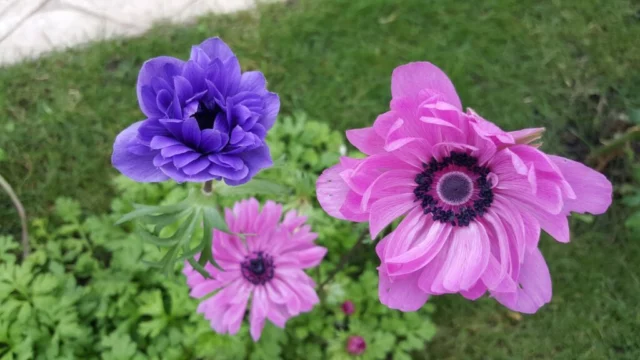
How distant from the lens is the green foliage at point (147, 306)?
211cm

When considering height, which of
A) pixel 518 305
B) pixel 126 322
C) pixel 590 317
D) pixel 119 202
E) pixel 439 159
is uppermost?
pixel 439 159

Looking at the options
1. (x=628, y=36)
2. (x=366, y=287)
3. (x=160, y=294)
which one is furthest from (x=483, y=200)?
(x=628, y=36)

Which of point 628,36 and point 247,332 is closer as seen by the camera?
point 247,332

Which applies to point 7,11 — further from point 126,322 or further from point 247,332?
point 247,332

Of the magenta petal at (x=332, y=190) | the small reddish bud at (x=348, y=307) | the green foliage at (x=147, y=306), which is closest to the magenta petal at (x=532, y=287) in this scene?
the magenta petal at (x=332, y=190)

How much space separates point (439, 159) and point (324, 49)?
1.85m

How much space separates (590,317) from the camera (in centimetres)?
254

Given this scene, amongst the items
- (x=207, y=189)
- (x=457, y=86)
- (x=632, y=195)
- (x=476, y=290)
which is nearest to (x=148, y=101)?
(x=207, y=189)

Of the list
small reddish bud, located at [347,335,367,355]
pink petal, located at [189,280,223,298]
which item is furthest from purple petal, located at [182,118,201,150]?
small reddish bud, located at [347,335,367,355]

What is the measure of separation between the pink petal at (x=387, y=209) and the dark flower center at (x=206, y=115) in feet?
1.27

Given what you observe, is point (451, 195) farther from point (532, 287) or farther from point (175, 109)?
point (175, 109)

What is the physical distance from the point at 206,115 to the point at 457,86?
1917mm

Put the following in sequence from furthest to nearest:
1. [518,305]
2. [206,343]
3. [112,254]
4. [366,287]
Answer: [112,254]
[366,287]
[206,343]
[518,305]

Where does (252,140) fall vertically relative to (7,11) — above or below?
above
